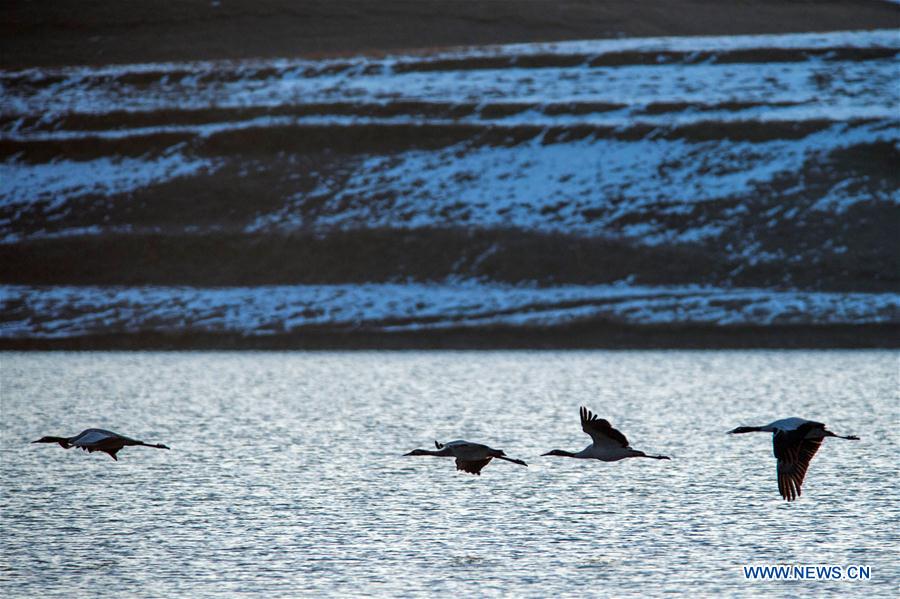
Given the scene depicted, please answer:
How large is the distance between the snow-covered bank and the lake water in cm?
3054

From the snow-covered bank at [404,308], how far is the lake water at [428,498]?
30.5 meters

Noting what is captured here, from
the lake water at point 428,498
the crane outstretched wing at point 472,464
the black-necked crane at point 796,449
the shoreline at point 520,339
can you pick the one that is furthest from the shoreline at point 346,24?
the black-necked crane at point 796,449

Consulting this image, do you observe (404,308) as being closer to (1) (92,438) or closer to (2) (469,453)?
(1) (92,438)

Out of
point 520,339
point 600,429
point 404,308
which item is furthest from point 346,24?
point 600,429

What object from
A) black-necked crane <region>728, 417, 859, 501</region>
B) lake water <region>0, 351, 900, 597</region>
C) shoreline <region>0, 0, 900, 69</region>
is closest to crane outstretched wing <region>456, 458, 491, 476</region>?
lake water <region>0, 351, 900, 597</region>

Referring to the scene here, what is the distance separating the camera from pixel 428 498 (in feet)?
92.1

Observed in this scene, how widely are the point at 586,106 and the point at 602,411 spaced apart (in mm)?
66142

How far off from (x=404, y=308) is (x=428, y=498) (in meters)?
62.2

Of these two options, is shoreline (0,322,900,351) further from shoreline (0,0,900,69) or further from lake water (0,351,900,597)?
shoreline (0,0,900,69)

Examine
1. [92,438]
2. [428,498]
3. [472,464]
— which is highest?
[92,438]

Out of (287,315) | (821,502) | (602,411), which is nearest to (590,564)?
(821,502)

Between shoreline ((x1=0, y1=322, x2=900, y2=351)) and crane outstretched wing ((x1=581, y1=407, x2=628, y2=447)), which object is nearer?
crane outstretched wing ((x1=581, y1=407, x2=628, y2=447))

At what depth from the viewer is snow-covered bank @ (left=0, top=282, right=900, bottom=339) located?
86.5 meters

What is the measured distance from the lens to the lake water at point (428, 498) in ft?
69.7
